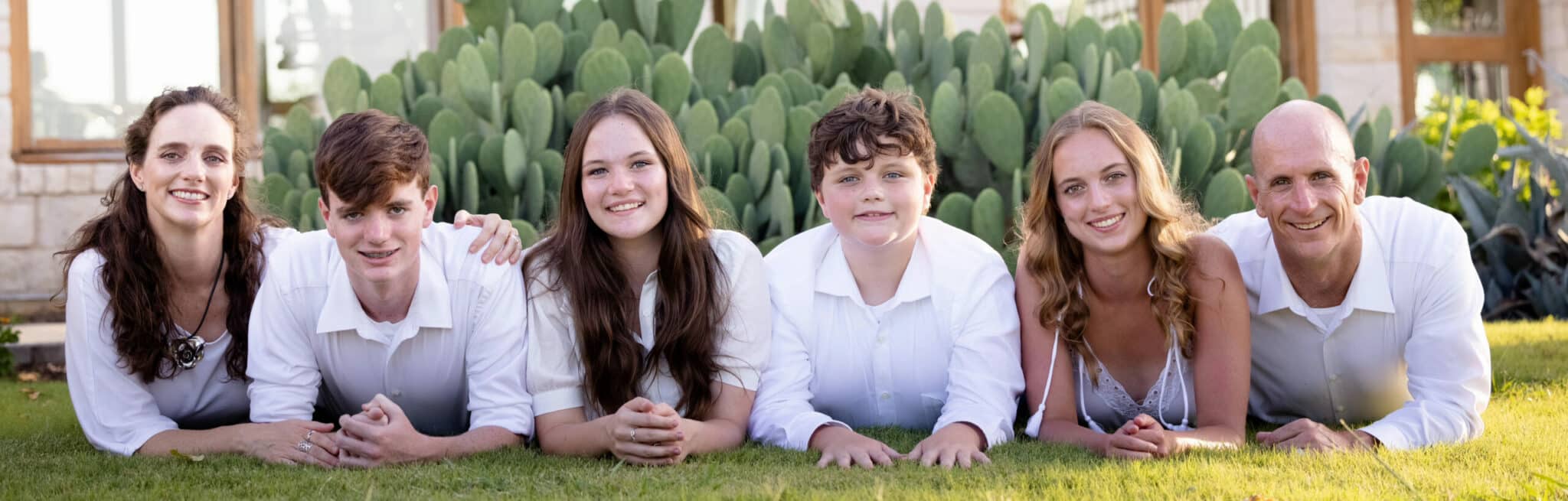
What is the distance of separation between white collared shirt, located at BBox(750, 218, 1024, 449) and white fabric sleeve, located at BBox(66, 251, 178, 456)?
4.47 ft

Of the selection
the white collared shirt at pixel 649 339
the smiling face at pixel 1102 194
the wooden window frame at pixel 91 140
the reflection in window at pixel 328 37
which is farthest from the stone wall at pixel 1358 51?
the white collared shirt at pixel 649 339

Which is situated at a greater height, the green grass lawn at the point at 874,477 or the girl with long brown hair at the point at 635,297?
the girl with long brown hair at the point at 635,297

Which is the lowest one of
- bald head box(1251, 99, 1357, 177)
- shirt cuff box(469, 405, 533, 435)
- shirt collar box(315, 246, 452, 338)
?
shirt cuff box(469, 405, 533, 435)

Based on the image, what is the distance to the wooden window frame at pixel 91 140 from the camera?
6508 mm

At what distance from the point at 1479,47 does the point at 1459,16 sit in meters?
0.24

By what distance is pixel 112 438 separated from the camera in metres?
2.86

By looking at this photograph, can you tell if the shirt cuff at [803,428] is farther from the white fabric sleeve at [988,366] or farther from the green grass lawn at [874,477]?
the white fabric sleeve at [988,366]

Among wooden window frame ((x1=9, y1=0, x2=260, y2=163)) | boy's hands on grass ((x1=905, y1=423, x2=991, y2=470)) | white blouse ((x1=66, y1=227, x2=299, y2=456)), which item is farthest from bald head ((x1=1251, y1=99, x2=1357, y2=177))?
wooden window frame ((x1=9, y1=0, x2=260, y2=163))

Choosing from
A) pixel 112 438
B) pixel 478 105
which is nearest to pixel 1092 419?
pixel 112 438

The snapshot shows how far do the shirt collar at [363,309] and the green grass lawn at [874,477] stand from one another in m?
0.33

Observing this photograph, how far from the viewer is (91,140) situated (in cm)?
673

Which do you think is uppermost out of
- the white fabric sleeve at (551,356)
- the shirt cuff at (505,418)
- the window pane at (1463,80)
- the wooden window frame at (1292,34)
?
the wooden window frame at (1292,34)

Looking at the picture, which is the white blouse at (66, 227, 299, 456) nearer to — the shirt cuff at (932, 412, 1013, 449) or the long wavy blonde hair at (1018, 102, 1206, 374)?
the shirt cuff at (932, 412, 1013, 449)

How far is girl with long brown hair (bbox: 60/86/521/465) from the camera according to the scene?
2848 mm
